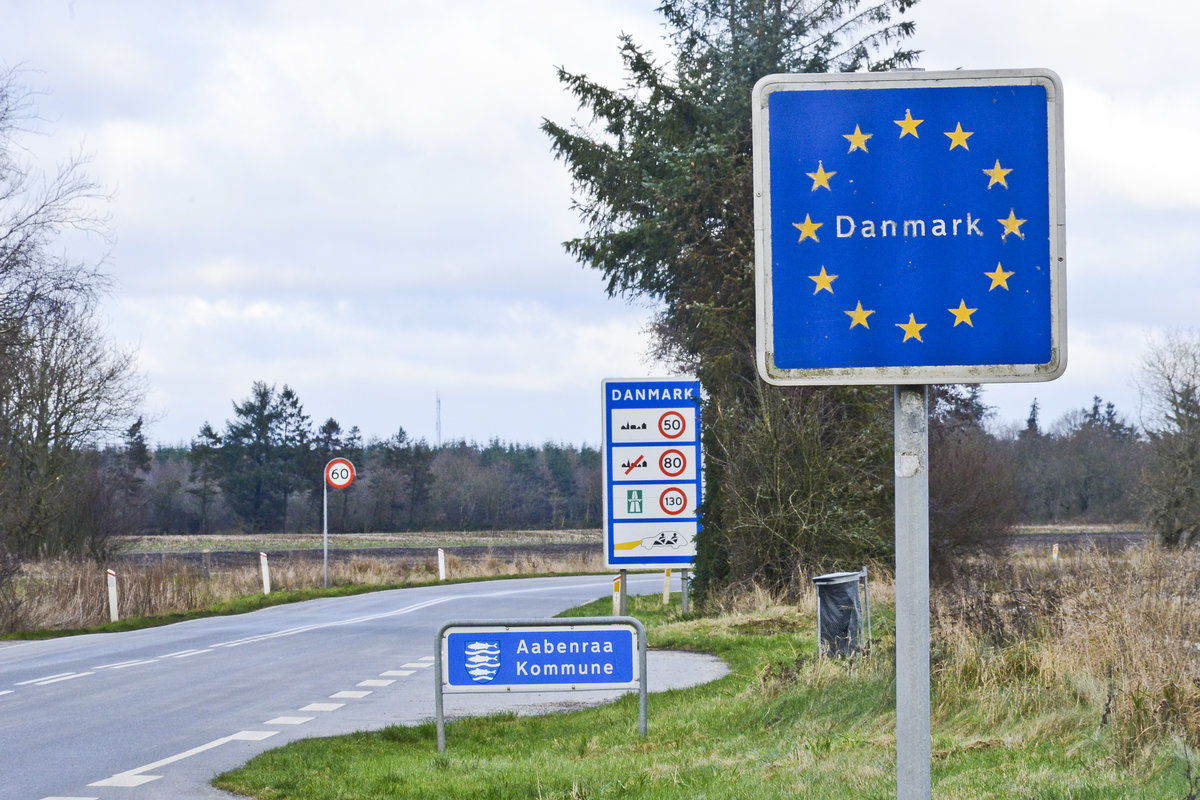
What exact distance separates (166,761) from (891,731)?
5.57 m

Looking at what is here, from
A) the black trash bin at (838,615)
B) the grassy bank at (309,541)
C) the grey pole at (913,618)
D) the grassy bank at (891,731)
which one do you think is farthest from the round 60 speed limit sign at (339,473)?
the grey pole at (913,618)

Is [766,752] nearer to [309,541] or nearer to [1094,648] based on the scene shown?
[1094,648]

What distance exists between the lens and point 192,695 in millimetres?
13836

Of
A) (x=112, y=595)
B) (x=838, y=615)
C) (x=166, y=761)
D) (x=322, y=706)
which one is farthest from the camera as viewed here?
(x=112, y=595)

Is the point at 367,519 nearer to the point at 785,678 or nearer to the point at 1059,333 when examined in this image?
the point at 785,678

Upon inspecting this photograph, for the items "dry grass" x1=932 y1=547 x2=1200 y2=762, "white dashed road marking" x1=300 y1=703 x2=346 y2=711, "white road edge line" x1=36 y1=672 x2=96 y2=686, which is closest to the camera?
"dry grass" x1=932 y1=547 x2=1200 y2=762

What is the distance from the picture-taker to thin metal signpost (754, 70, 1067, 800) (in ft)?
9.95

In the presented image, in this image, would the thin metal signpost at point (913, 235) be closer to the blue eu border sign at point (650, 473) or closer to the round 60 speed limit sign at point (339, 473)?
the blue eu border sign at point (650, 473)

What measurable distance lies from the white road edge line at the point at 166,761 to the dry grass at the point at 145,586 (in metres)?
13.9

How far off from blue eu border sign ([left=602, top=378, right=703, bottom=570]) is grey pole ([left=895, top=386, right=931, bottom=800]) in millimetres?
15661

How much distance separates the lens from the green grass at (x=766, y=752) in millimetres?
6453

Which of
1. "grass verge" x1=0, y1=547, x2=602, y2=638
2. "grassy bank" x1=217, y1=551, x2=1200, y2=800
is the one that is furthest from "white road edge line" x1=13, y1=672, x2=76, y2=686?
"grass verge" x1=0, y1=547, x2=602, y2=638

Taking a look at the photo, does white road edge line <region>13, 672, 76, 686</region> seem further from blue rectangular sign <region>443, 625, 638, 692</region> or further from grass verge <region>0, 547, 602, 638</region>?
blue rectangular sign <region>443, 625, 638, 692</region>

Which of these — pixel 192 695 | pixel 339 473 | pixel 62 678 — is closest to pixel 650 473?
pixel 192 695
